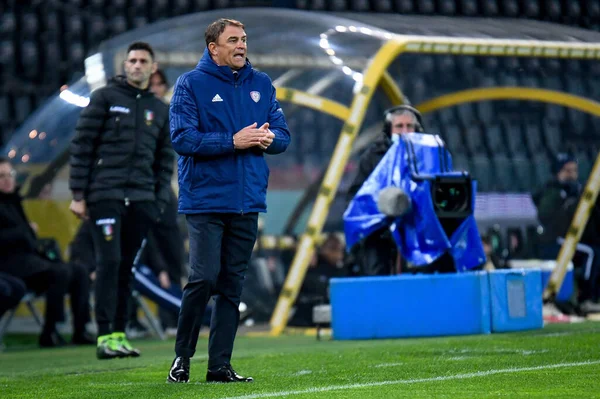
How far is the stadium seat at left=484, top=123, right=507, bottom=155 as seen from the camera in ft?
38.5

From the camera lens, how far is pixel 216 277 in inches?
210

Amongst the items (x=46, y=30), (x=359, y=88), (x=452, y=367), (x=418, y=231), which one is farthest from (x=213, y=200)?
(x=46, y=30)

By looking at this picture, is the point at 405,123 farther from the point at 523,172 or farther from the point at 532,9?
the point at 532,9

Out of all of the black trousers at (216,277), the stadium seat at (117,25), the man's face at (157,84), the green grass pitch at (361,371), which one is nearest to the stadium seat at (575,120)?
the green grass pitch at (361,371)

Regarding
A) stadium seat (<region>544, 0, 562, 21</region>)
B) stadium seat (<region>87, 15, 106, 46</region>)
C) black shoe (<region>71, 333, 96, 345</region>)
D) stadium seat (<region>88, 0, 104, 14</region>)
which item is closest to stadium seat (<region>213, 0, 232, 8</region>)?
stadium seat (<region>88, 0, 104, 14</region>)

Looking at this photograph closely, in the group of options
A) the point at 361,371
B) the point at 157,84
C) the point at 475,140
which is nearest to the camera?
the point at 361,371

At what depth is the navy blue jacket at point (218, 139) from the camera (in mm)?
5305

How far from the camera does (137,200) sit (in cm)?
740

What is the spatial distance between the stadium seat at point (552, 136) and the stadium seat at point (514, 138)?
229 mm

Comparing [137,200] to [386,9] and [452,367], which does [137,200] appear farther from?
[386,9]

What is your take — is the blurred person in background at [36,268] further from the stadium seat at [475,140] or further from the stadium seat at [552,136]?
the stadium seat at [552,136]

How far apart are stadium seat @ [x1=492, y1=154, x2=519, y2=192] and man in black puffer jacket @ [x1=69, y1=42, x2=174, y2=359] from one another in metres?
4.76

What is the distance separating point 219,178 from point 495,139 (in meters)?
6.79

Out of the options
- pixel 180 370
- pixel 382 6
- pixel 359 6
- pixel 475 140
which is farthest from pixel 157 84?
pixel 382 6
